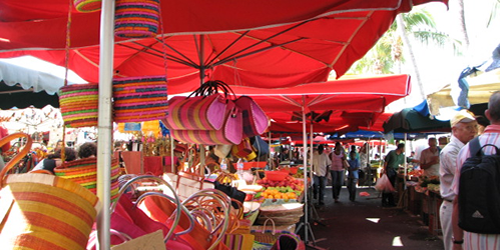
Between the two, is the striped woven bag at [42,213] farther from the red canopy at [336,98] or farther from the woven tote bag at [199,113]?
the red canopy at [336,98]

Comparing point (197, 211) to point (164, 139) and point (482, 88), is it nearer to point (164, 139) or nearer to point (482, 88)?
point (482, 88)

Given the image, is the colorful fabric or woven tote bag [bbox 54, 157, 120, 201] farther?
the colorful fabric

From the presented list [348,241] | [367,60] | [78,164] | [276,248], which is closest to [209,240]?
[78,164]

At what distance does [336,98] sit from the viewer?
6062 millimetres

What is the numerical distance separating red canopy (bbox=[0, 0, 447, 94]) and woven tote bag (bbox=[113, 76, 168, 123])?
0.21 metres

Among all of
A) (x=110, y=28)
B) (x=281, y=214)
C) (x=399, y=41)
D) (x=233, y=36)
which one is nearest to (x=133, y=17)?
(x=110, y=28)

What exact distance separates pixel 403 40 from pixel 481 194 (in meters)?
19.3

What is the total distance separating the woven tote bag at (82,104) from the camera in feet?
3.91

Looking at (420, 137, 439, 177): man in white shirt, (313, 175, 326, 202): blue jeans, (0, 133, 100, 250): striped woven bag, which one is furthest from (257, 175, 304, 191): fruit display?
(0, 133, 100, 250): striped woven bag

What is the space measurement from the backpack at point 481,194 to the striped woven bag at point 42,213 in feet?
7.24

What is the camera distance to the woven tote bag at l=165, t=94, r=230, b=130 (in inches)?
93.4

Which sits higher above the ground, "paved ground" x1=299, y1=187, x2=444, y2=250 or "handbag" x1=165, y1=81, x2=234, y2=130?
"handbag" x1=165, y1=81, x2=234, y2=130

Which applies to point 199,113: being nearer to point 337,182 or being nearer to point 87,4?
point 87,4

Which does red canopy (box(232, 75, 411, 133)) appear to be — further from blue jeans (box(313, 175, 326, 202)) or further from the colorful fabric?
the colorful fabric
